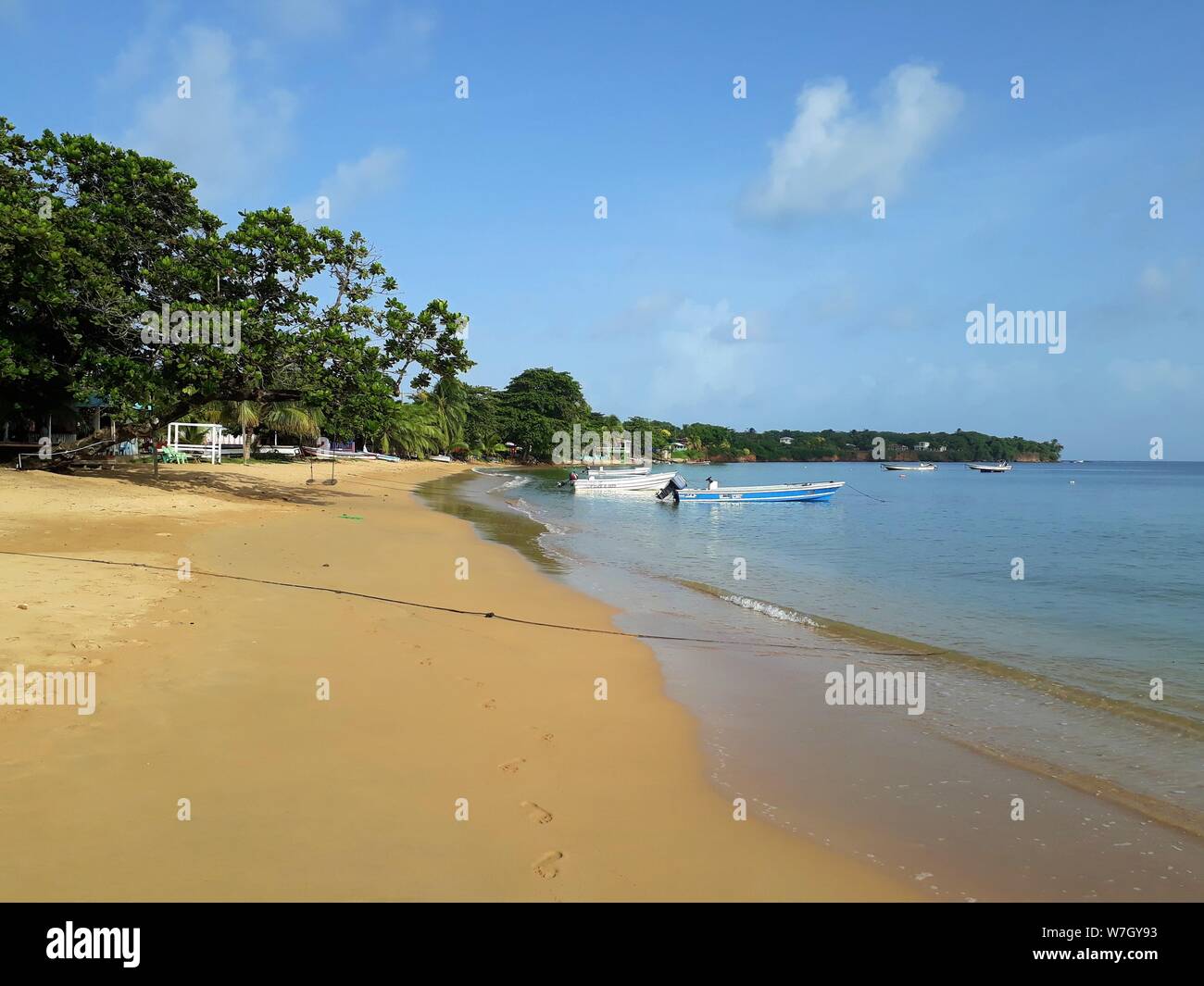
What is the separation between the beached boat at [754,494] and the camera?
150 ft

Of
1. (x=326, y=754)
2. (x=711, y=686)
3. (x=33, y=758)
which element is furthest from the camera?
(x=711, y=686)

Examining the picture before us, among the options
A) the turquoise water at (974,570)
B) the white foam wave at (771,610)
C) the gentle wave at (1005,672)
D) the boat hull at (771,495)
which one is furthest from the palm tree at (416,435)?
the gentle wave at (1005,672)

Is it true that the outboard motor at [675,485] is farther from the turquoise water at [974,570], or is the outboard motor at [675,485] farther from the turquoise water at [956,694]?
the turquoise water at [956,694]

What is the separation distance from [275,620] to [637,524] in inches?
956

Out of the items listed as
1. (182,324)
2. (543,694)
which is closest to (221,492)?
(182,324)

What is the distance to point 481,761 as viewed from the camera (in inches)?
226

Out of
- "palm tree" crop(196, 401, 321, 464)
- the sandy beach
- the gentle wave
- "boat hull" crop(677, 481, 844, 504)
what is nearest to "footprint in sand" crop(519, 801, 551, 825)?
the sandy beach

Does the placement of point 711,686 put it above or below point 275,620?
below

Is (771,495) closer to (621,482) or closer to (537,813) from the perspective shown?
(621,482)

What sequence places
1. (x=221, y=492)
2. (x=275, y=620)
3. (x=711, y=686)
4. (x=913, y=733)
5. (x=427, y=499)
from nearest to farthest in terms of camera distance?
(x=913, y=733), (x=711, y=686), (x=275, y=620), (x=221, y=492), (x=427, y=499)

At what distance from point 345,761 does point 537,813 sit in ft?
5.32

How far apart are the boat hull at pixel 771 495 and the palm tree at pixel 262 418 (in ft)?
84.2

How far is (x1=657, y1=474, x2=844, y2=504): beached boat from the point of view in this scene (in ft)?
150
